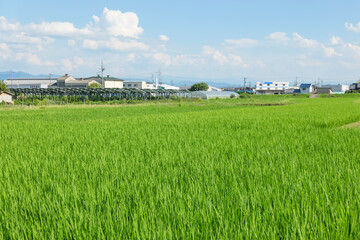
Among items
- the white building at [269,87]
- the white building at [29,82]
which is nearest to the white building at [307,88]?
the white building at [269,87]

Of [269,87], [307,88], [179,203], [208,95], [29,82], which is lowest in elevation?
[179,203]

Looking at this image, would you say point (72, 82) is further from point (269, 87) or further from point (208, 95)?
point (269, 87)

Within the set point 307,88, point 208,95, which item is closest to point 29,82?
point 208,95

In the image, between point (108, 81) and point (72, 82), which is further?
point (108, 81)

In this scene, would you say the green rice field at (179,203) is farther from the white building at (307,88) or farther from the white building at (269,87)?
the white building at (269,87)

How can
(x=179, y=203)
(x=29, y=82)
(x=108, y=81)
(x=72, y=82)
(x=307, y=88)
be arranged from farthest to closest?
(x=29, y=82)
(x=307, y=88)
(x=108, y=81)
(x=72, y=82)
(x=179, y=203)

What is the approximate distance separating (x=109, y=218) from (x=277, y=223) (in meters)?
1.10

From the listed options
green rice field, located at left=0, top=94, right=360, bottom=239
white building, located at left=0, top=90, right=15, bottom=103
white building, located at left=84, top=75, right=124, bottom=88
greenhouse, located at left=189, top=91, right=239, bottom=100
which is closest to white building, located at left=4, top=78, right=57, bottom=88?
white building, located at left=84, top=75, right=124, bottom=88

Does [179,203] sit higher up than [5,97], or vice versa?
[5,97]

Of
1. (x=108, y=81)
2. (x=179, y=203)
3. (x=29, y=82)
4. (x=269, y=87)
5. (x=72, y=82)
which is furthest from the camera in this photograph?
(x=269, y=87)

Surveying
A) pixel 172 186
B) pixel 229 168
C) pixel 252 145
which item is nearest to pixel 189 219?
pixel 172 186

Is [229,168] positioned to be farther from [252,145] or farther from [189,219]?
[252,145]

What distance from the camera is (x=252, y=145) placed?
5.44 meters

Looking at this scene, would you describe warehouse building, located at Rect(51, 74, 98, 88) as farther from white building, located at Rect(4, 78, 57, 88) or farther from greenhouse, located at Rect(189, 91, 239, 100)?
greenhouse, located at Rect(189, 91, 239, 100)
